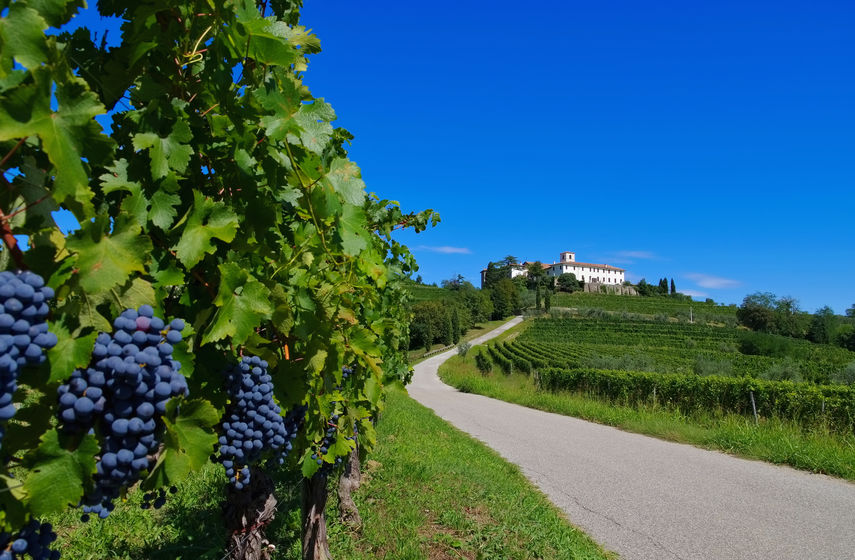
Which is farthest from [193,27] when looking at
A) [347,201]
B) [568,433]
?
[568,433]

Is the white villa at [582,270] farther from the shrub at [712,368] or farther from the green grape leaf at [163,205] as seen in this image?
the green grape leaf at [163,205]

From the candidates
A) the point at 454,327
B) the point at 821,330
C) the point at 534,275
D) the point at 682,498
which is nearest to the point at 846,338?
the point at 821,330

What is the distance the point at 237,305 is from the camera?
155 centimetres

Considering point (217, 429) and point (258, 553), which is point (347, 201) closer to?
point (217, 429)

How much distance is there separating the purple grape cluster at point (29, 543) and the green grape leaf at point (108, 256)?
58cm

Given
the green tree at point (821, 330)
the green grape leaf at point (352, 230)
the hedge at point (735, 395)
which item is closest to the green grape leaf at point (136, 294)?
the green grape leaf at point (352, 230)

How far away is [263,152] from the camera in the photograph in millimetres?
1722

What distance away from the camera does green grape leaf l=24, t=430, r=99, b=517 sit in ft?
3.64

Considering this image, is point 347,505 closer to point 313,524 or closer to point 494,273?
point 313,524

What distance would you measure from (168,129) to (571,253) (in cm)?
13315

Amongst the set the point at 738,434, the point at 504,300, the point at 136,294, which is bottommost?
the point at 738,434

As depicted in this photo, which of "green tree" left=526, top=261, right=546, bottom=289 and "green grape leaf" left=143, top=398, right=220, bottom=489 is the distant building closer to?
"green tree" left=526, top=261, right=546, bottom=289

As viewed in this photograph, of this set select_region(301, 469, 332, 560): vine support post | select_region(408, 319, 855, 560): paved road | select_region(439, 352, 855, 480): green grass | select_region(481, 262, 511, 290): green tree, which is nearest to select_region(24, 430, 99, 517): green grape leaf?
select_region(301, 469, 332, 560): vine support post

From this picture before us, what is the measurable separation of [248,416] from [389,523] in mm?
3949
